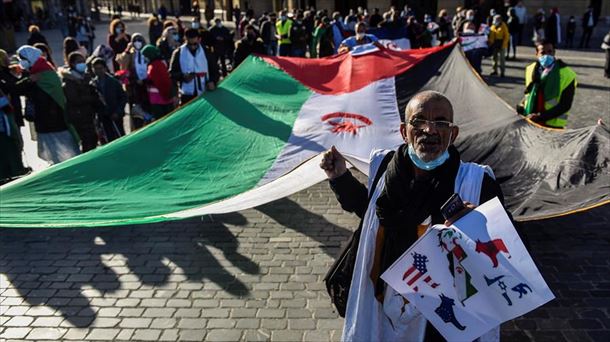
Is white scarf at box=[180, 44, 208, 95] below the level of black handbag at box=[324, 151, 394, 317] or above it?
above

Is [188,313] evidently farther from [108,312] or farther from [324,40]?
[324,40]

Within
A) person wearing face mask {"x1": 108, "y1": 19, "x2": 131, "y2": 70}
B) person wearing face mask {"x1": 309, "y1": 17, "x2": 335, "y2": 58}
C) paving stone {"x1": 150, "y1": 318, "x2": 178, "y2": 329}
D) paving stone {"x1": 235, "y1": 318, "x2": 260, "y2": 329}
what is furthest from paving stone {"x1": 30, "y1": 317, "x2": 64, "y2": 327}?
person wearing face mask {"x1": 309, "y1": 17, "x2": 335, "y2": 58}

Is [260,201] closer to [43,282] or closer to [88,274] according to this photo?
[88,274]

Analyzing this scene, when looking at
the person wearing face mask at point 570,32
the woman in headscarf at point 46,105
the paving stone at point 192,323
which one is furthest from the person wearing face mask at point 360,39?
the person wearing face mask at point 570,32

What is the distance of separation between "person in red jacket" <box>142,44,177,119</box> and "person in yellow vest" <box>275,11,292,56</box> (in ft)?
26.4

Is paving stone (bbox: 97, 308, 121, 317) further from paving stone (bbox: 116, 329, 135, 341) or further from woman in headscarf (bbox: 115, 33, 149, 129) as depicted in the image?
woman in headscarf (bbox: 115, 33, 149, 129)

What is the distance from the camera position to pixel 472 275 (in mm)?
2234

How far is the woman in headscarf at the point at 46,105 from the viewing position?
677cm

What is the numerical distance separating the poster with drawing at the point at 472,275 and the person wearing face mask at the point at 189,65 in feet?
22.0

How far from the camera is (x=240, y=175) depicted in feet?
17.1

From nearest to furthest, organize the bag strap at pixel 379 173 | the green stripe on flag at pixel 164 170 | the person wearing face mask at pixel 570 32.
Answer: the bag strap at pixel 379 173 < the green stripe on flag at pixel 164 170 < the person wearing face mask at pixel 570 32

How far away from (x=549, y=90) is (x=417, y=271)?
197 inches

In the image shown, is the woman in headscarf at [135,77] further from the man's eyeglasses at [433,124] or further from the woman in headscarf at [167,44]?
the man's eyeglasses at [433,124]

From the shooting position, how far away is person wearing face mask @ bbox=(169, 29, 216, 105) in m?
8.50
